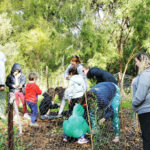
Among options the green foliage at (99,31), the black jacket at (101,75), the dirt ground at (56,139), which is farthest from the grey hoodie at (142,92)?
the green foliage at (99,31)

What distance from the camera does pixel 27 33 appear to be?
1520 centimetres

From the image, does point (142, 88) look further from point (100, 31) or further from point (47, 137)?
point (100, 31)

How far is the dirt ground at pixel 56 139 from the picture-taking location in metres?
3.17

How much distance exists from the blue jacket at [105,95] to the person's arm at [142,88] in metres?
0.66

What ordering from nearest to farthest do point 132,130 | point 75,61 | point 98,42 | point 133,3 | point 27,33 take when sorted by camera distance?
point 132,130 → point 75,61 → point 133,3 → point 98,42 → point 27,33

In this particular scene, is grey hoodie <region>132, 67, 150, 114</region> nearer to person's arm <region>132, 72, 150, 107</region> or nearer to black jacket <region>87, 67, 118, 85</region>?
person's arm <region>132, 72, 150, 107</region>

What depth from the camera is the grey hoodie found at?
7.08 feet

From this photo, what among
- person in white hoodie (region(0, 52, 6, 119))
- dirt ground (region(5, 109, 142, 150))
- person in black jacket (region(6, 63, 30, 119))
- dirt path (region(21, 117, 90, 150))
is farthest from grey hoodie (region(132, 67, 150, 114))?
person in black jacket (region(6, 63, 30, 119))

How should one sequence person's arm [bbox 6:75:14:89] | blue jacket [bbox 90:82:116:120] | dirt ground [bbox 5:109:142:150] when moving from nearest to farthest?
blue jacket [bbox 90:82:116:120] → dirt ground [bbox 5:109:142:150] → person's arm [bbox 6:75:14:89]

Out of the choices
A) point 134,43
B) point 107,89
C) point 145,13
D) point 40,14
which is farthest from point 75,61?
point 40,14

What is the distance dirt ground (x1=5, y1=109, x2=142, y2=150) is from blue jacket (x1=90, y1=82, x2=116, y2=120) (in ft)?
0.85

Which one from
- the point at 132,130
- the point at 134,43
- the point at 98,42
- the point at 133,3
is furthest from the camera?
the point at 134,43

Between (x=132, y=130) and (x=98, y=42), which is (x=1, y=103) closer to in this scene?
(x=132, y=130)

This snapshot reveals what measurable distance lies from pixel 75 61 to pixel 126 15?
5911 mm
